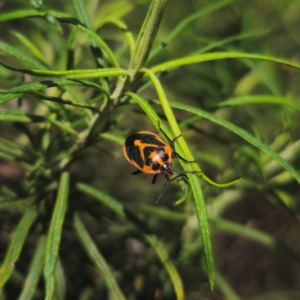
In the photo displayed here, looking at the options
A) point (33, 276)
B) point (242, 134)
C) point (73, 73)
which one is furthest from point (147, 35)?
point (33, 276)

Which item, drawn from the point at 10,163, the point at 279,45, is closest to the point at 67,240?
the point at 10,163

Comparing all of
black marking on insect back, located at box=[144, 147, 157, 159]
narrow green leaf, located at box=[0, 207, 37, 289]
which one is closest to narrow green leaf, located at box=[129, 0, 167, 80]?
black marking on insect back, located at box=[144, 147, 157, 159]

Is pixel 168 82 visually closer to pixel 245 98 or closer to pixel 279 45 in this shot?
pixel 279 45

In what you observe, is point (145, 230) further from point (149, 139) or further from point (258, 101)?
point (258, 101)

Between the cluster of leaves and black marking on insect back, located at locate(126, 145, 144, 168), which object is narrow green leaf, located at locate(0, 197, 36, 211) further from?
black marking on insect back, located at locate(126, 145, 144, 168)

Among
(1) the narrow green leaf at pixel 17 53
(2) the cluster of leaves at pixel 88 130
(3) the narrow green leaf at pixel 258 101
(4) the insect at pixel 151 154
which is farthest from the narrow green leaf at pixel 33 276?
(3) the narrow green leaf at pixel 258 101

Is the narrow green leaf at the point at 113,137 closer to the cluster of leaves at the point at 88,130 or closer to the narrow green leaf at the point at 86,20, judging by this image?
the cluster of leaves at the point at 88,130
